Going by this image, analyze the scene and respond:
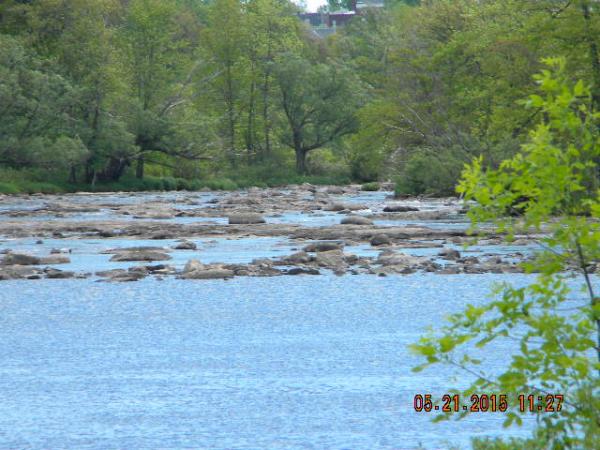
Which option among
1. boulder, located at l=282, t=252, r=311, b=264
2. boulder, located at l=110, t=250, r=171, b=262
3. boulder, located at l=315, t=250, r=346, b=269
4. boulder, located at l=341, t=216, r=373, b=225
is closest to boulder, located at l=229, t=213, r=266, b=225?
boulder, located at l=341, t=216, r=373, b=225

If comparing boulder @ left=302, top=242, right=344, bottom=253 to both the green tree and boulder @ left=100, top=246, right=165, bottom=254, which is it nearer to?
boulder @ left=100, top=246, right=165, bottom=254

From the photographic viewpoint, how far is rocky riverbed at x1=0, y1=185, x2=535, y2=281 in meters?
23.3

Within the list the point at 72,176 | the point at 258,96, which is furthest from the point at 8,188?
the point at 258,96

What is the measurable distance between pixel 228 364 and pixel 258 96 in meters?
73.7

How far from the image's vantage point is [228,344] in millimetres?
15203

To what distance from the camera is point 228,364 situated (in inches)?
536

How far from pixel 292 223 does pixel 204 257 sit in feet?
34.0

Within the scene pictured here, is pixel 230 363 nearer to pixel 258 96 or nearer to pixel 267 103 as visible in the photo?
pixel 267 103

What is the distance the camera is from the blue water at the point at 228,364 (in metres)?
10.2

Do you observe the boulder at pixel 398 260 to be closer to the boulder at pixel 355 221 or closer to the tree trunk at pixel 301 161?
the boulder at pixel 355 221

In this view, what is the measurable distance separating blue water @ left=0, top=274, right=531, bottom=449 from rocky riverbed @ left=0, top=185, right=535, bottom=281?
1.39 m

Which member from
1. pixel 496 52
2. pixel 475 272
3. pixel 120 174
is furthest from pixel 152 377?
pixel 120 174

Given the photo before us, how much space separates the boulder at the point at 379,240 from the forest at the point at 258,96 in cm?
1508

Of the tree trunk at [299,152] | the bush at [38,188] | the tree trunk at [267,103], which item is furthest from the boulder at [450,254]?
the tree trunk at [267,103]
